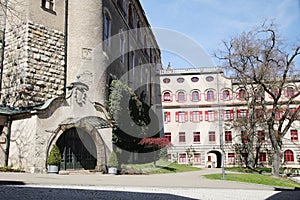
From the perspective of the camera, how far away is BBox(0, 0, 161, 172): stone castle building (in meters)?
15.5

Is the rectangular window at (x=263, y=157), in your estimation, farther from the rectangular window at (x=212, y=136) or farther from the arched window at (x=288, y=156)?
the rectangular window at (x=212, y=136)

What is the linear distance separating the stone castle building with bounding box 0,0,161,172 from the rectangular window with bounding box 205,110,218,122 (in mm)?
26866

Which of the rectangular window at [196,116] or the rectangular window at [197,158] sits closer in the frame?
the rectangular window at [197,158]

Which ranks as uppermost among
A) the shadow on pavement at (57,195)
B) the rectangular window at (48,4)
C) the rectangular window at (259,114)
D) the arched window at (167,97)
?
the rectangular window at (48,4)

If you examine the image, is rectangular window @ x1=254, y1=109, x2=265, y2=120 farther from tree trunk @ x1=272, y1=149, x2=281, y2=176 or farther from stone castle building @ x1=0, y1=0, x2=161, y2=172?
stone castle building @ x1=0, y1=0, x2=161, y2=172

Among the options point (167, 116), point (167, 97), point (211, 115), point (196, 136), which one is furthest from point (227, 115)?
point (167, 97)

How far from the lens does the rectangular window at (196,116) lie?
47688 mm

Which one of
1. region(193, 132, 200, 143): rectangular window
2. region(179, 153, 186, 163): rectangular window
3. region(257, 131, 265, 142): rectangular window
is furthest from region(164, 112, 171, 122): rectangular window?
region(257, 131, 265, 142): rectangular window

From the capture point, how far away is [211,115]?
47375 mm

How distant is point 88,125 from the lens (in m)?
17.3

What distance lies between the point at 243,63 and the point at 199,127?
22.4m

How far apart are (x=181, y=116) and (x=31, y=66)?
3225 cm

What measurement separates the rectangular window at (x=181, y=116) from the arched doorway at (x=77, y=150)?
29.9m

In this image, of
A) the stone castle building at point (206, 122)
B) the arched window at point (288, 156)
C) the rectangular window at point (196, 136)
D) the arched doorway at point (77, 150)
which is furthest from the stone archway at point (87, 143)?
the arched window at point (288, 156)
